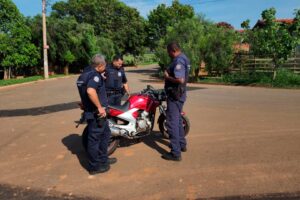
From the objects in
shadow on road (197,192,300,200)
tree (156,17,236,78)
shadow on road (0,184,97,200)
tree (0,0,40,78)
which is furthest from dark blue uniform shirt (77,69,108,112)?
tree (0,0,40,78)

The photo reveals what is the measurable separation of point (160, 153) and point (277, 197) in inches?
90.0

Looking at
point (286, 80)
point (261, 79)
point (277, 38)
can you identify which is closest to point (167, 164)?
point (286, 80)

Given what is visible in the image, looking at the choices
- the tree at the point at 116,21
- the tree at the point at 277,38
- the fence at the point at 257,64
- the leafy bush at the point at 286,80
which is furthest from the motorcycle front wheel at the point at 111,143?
the tree at the point at 116,21

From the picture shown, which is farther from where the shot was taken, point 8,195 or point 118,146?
point 118,146

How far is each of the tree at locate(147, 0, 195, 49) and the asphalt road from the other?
40383 millimetres

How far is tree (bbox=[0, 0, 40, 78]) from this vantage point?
2497cm

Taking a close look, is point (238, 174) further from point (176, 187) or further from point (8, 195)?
point (8, 195)

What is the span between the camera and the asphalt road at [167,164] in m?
4.34

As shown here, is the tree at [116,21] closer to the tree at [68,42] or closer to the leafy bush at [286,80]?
the tree at [68,42]

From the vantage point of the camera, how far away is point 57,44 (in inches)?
1253

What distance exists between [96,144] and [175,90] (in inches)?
58.2

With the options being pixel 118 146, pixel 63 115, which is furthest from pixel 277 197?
pixel 63 115

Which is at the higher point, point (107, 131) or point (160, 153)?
point (107, 131)

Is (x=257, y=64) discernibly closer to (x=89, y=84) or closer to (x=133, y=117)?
(x=133, y=117)
